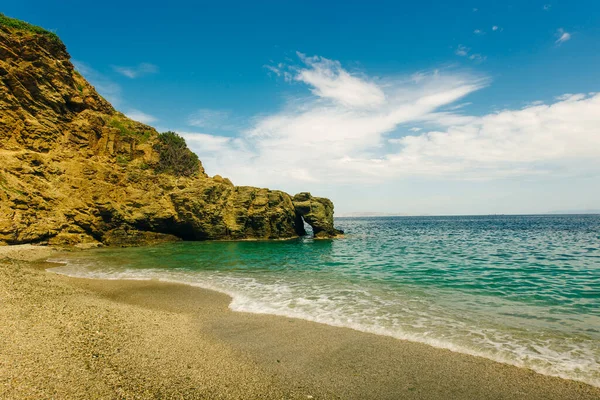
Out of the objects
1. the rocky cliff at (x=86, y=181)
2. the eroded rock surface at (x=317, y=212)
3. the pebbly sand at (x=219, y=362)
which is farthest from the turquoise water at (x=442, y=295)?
the eroded rock surface at (x=317, y=212)

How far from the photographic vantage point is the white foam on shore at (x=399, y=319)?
6.66 meters

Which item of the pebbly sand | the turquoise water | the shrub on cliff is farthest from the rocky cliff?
the pebbly sand

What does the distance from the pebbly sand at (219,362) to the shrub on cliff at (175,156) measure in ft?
132

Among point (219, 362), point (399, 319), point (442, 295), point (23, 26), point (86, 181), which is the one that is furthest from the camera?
point (23, 26)

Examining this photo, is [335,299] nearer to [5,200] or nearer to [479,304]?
[479,304]

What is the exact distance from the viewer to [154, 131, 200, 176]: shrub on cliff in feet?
154

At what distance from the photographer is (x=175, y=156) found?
1905 inches

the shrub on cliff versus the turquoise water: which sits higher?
the shrub on cliff

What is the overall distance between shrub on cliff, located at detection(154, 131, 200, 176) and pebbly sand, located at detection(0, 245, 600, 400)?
132 ft

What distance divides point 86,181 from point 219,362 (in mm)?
34669

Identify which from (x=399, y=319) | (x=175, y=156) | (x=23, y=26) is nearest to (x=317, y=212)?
(x=175, y=156)

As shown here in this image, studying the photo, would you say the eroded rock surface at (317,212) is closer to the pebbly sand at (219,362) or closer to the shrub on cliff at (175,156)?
the shrub on cliff at (175,156)

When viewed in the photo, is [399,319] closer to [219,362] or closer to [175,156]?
[219,362]

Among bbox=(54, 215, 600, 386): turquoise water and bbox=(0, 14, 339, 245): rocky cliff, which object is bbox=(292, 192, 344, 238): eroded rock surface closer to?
bbox=(0, 14, 339, 245): rocky cliff
